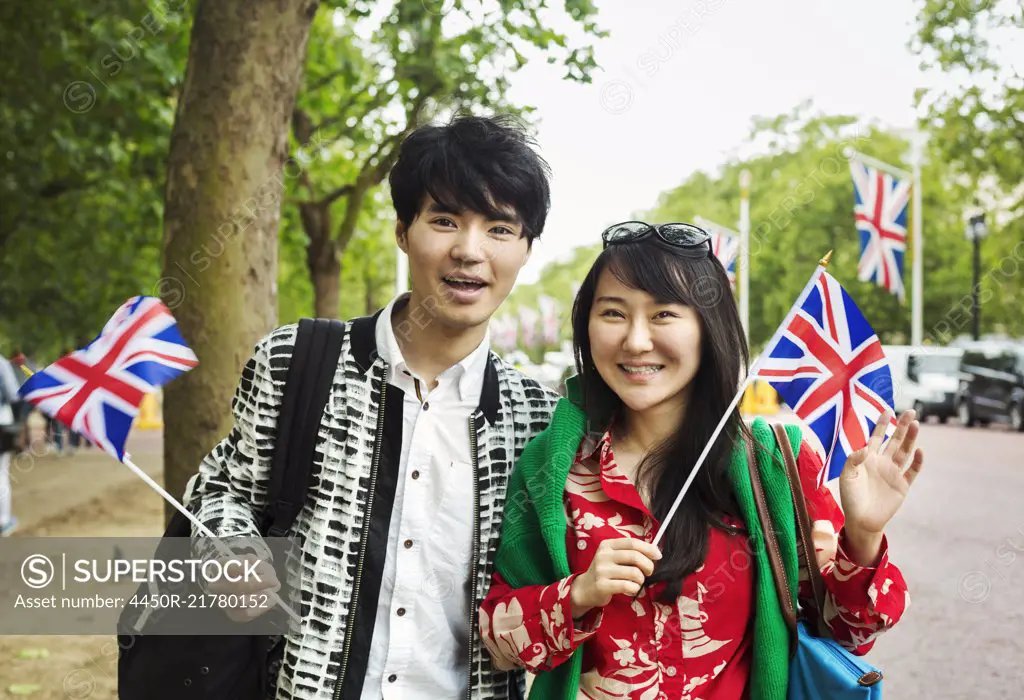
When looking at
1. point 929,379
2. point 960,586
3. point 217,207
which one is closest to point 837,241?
point 929,379

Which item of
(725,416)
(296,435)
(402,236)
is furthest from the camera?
(402,236)

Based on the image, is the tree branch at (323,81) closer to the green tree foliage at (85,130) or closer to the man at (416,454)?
the green tree foliage at (85,130)

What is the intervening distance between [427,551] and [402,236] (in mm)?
803

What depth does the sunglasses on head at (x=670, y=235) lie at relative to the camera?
2.40 m

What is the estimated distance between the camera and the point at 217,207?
14.7 feet

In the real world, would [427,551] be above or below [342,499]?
below

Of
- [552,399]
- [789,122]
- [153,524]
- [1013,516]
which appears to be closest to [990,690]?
[552,399]

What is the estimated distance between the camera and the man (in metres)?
2.34

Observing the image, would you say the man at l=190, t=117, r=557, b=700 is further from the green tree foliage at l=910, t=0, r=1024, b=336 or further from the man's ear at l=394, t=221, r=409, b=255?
the green tree foliage at l=910, t=0, r=1024, b=336

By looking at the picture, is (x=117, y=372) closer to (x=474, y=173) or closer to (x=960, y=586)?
(x=474, y=173)

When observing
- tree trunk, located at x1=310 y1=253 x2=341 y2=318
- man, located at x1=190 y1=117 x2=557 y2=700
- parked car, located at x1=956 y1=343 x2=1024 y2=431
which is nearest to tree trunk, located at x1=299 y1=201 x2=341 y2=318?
tree trunk, located at x1=310 y1=253 x2=341 y2=318

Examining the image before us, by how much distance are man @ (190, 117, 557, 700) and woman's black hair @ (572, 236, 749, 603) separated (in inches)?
12.7

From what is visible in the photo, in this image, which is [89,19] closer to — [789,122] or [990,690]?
[990,690]

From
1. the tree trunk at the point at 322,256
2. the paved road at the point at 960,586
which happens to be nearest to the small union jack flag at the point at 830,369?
the paved road at the point at 960,586
